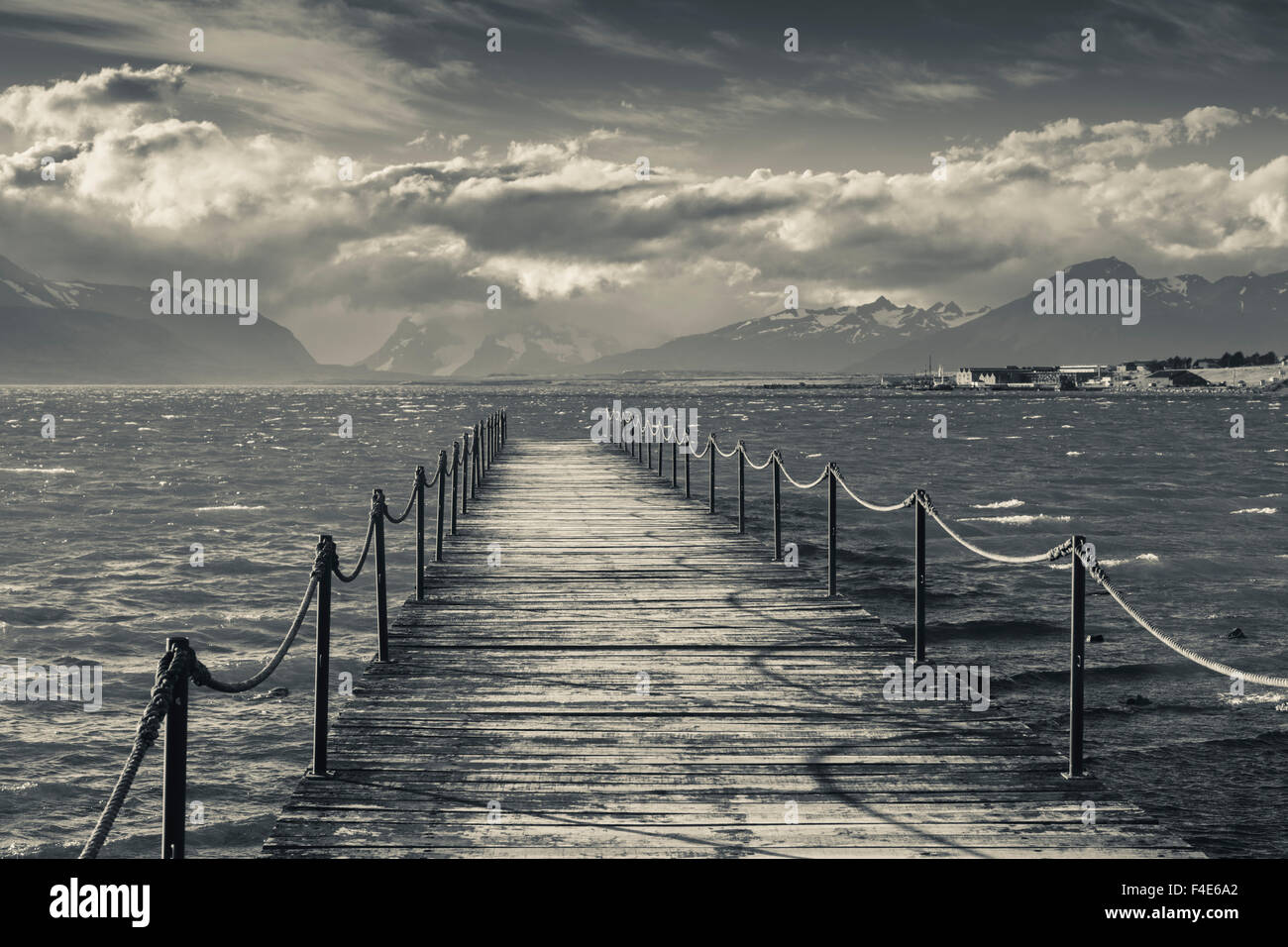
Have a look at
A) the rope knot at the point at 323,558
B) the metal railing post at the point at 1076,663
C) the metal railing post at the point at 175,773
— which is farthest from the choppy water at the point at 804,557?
the metal railing post at the point at 175,773

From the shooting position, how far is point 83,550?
1031 inches

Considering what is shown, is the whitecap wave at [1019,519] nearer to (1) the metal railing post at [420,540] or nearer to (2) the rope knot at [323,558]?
(1) the metal railing post at [420,540]

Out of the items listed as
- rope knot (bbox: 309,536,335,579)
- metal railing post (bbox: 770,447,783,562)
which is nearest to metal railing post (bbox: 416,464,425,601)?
rope knot (bbox: 309,536,335,579)

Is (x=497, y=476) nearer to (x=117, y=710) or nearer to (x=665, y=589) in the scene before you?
(x=117, y=710)

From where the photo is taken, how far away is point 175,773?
4309 mm

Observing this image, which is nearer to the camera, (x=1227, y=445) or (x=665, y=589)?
(x=665, y=589)

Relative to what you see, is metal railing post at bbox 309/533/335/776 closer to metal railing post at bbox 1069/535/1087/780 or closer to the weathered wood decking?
the weathered wood decking

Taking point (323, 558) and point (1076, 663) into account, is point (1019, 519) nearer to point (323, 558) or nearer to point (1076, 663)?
point (1076, 663)

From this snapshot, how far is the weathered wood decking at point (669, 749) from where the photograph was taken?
5.26 metres

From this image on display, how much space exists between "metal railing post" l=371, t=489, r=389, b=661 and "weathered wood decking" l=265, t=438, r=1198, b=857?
21cm

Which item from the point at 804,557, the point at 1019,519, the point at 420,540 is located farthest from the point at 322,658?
the point at 1019,519
